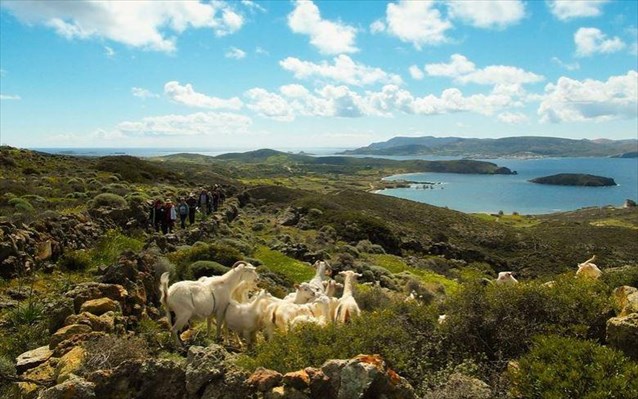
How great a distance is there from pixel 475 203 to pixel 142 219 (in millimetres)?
125378

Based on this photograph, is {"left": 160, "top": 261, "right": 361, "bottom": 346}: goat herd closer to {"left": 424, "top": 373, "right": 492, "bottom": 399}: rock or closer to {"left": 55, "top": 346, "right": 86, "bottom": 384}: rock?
{"left": 55, "top": 346, "right": 86, "bottom": 384}: rock

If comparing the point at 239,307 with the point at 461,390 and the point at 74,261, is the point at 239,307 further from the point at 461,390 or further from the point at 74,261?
the point at 74,261

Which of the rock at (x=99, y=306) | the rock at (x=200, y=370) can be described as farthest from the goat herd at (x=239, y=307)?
the rock at (x=200, y=370)

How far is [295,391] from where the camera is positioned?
19.8 feet

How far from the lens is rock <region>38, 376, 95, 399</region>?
557cm

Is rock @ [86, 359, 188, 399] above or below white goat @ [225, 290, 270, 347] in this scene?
above

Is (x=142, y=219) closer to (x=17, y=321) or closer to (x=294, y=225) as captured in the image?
(x=17, y=321)

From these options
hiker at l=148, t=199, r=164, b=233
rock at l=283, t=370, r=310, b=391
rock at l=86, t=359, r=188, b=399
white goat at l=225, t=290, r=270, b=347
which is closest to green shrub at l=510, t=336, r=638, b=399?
rock at l=283, t=370, r=310, b=391

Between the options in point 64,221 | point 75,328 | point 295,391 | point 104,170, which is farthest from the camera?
point 104,170

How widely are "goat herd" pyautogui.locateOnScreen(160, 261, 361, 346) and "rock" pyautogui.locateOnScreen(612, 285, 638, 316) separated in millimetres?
4983

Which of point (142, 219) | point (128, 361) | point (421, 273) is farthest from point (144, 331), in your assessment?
point (421, 273)

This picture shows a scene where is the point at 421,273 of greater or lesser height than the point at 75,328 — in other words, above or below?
below

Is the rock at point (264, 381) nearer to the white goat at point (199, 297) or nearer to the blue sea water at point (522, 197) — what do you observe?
the white goat at point (199, 297)

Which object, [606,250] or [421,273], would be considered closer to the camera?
[421,273]
